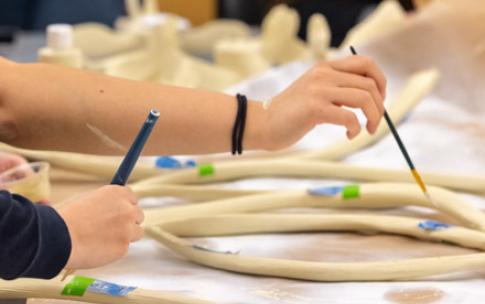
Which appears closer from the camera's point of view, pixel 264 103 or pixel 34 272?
pixel 34 272

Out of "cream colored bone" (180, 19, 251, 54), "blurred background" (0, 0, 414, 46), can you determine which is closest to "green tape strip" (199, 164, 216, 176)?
"cream colored bone" (180, 19, 251, 54)

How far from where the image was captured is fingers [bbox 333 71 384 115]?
0.88 metres

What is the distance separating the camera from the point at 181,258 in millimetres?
876

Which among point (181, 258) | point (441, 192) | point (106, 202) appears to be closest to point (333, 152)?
point (441, 192)

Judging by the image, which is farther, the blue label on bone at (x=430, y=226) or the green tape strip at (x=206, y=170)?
the green tape strip at (x=206, y=170)

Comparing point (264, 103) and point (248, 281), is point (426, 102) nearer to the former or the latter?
point (264, 103)

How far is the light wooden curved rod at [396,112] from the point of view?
1174 millimetres

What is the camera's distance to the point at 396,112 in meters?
1.36

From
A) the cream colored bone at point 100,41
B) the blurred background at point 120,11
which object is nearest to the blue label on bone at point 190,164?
the cream colored bone at point 100,41

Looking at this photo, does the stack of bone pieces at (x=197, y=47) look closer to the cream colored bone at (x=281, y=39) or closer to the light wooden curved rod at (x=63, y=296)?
the cream colored bone at (x=281, y=39)

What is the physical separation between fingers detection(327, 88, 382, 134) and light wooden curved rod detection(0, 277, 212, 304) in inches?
9.5

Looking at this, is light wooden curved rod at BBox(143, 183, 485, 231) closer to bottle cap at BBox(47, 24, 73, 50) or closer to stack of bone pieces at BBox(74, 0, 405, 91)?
bottle cap at BBox(47, 24, 73, 50)

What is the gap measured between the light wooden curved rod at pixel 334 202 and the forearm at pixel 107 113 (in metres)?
0.07

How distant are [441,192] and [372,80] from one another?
0.17 metres
